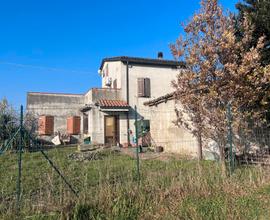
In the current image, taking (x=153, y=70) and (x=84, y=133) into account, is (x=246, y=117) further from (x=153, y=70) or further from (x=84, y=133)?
(x=84, y=133)

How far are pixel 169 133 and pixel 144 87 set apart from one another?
6.56 metres

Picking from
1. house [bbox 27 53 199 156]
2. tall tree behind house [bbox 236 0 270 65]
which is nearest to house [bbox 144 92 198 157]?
house [bbox 27 53 199 156]

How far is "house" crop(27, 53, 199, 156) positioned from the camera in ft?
63.7

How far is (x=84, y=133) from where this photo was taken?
861 inches

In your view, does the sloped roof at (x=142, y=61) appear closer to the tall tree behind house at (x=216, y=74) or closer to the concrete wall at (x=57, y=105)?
the concrete wall at (x=57, y=105)

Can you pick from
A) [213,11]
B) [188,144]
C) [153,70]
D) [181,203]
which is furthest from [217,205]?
[153,70]

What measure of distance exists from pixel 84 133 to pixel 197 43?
15469mm

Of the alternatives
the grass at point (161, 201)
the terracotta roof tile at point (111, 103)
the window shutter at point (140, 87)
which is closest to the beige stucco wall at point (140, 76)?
the window shutter at point (140, 87)

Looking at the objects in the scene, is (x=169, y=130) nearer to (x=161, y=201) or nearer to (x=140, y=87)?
(x=140, y=87)

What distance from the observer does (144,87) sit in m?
21.1

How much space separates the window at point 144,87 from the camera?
68.7ft

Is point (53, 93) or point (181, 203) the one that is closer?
point (181, 203)

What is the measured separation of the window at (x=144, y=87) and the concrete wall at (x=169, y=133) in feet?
8.53

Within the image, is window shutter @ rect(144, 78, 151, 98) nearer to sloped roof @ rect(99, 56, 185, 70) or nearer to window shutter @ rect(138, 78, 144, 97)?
window shutter @ rect(138, 78, 144, 97)
